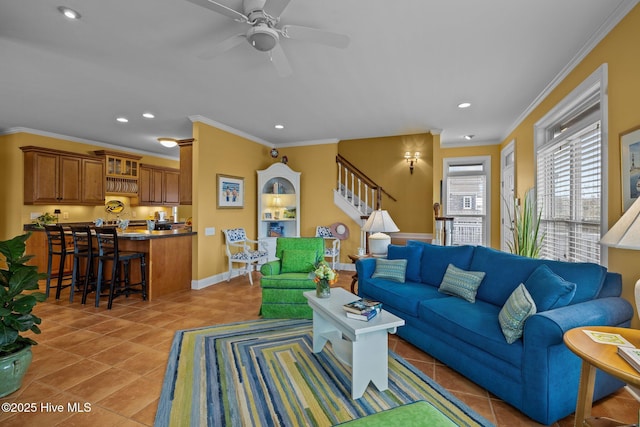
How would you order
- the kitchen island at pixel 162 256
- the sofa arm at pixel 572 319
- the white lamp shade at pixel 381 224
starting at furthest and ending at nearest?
the kitchen island at pixel 162 256, the white lamp shade at pixel 381 224, the sofa arm at pixel 572 319

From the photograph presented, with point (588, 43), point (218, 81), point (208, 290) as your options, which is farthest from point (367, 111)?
point (208, 290)

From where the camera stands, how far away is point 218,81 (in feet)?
11.8

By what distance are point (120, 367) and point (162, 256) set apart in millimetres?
2281

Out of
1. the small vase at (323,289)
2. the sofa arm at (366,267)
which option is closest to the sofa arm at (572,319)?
the small vase at (323,289)

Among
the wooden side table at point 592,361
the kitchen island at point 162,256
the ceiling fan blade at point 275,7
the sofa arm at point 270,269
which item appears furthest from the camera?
the kitchen island at point 162,256

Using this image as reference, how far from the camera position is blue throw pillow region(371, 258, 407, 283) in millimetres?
3447

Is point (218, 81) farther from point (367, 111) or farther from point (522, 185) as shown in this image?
point (522, 185)

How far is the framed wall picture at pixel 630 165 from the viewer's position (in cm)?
214

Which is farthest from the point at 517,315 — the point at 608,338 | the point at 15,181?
the point at 15,181

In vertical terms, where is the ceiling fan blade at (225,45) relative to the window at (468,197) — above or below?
above

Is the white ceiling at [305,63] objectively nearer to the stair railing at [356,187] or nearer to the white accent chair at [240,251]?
the stair railing at [356,187]

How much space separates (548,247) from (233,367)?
13.1 ft

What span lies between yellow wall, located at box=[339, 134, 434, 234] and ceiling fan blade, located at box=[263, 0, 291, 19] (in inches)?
200

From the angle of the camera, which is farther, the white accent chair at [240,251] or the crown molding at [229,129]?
the white accent chair at [240,251]
